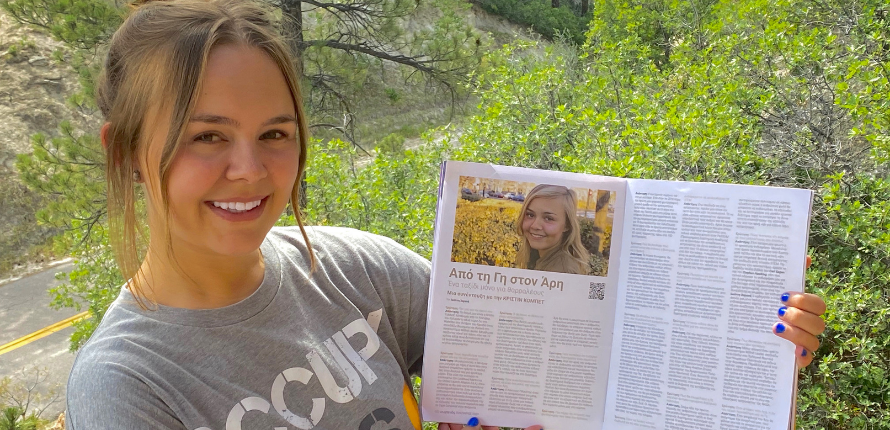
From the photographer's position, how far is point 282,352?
1.09m

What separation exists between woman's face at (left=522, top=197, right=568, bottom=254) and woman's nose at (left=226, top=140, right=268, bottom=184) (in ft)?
1.63

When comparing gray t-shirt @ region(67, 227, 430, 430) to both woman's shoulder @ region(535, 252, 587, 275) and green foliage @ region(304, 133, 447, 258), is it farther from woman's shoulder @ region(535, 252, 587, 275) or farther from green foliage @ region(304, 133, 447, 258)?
green foliage @ region(304, 133, 447, 258)

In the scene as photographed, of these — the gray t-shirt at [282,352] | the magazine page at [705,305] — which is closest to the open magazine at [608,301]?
the magazine page at [705,305]

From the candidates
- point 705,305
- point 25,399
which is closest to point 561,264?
point 705,305

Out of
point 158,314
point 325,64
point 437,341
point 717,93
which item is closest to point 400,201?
point 717,93

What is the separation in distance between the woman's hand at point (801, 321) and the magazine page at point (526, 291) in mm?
293

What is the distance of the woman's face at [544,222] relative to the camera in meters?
1.21

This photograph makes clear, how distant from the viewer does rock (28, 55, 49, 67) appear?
483 inches

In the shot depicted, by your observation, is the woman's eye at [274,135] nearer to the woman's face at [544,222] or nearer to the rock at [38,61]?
the woman's face at [544,222]

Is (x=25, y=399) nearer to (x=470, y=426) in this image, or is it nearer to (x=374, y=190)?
(x=374, y=190)

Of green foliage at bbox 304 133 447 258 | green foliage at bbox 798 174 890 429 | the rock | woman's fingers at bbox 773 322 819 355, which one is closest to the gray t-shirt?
woman's fingers at bbox 773 322 819 355

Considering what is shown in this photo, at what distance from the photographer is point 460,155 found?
122 inches

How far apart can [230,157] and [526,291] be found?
22.9 inches

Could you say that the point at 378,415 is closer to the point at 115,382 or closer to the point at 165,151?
the point at 115,382
